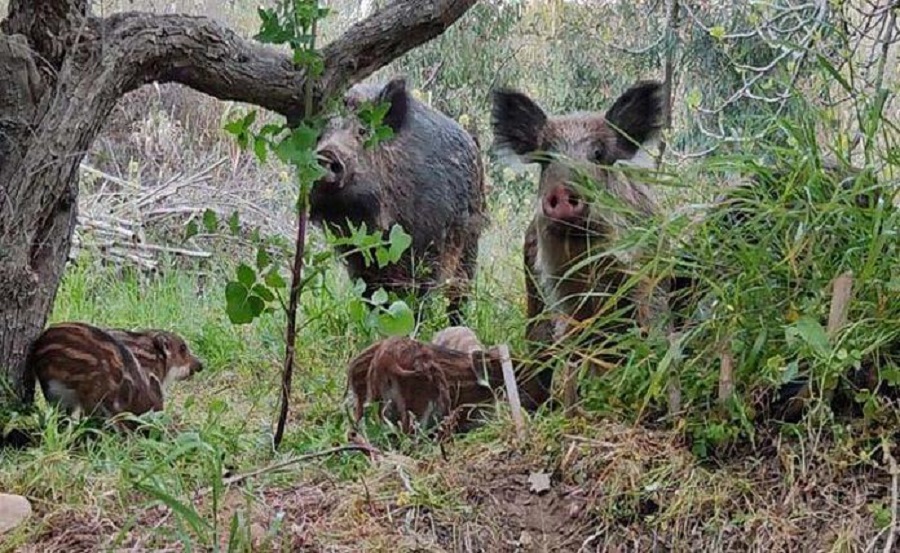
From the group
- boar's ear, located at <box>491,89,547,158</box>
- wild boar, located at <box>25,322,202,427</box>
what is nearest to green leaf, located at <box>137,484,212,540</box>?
wild boar, located at <box>25,322,202,427</box>

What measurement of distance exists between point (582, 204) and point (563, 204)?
71 mm

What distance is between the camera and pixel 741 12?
8.81 metres

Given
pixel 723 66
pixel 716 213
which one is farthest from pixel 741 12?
pixel 716 213

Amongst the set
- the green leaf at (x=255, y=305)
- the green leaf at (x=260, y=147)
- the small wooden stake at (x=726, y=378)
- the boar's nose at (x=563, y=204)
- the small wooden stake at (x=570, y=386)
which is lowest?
the small wooden stake at (x=570, y=386)

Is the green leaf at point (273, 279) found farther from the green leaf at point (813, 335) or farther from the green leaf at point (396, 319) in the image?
the green leaf at point (813, 335)

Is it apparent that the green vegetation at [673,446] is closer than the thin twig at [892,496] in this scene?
No

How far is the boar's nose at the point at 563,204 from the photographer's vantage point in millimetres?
4410

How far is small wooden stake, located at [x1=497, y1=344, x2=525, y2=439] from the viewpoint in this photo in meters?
3.84

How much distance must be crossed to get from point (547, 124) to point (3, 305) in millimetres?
2259

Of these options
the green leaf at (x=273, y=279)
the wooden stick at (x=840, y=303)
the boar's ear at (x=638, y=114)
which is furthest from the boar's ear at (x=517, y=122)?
the wooden stick at (x=840, y=303)

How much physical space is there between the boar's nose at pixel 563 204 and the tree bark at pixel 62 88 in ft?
3.22

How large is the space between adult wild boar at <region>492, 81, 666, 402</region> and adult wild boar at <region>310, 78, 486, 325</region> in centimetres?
132

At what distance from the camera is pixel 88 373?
179 inches

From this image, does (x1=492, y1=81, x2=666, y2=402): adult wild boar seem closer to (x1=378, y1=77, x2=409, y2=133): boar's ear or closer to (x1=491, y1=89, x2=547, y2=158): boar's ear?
(x1=491, y1=89, x2=547, y2=158): boar's ear
